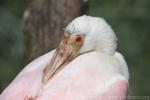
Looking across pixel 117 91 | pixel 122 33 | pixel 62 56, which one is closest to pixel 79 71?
pixel 62 56

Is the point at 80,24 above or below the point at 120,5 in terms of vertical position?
above

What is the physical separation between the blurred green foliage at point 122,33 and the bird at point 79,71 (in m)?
4.35

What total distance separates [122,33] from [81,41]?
542 cm

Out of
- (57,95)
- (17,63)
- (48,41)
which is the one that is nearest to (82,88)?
(57,95)

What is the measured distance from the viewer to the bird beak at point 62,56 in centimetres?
603

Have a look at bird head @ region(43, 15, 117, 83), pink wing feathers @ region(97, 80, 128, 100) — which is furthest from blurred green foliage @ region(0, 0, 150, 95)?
pink wing feathers @ region(97, 80, 128, 100)

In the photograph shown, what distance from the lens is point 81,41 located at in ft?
20.2

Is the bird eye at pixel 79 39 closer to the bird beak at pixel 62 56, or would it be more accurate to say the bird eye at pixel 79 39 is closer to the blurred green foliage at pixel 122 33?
the bird beak at pixel 62 56

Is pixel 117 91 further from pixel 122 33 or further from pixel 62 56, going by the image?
pixel 122 33

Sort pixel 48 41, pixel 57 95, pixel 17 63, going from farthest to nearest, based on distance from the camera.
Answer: pixel 17 63
pixel 48 41
pixel 57 95

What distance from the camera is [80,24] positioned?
609 centimetres

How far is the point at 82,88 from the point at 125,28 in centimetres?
581

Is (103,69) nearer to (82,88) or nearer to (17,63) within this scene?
(82,88)

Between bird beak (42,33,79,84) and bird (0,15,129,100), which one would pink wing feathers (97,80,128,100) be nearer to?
bird (0,15,129,100)
